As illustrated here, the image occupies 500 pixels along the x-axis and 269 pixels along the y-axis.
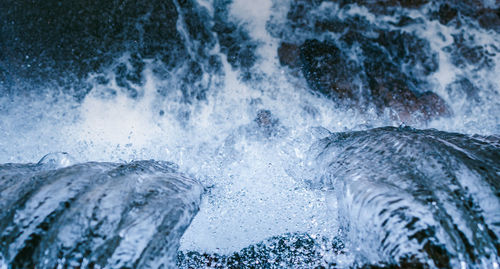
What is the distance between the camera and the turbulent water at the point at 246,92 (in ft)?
7.06

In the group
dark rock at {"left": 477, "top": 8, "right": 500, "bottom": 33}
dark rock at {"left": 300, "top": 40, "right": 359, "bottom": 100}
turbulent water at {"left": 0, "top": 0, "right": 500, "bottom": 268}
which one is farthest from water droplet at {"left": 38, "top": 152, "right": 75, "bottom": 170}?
dark rock at {"left": 477, "top": 8, "right": 500, "bottom": 33}

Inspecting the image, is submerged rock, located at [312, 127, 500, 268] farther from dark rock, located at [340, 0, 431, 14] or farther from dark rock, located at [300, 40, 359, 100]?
dark rock, located at [340, 0, 431, 14]

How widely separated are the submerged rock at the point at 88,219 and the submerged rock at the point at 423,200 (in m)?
0.79

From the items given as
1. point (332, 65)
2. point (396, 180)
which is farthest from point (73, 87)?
point (396, 180)

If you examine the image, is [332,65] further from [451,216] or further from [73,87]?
[73,87]

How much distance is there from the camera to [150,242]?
4.51 ft

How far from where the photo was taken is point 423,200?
130cm

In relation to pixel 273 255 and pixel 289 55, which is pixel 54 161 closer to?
pixel 273 255

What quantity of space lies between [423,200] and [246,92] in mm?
1519

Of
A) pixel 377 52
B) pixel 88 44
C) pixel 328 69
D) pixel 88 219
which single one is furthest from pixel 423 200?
pixel 88 44

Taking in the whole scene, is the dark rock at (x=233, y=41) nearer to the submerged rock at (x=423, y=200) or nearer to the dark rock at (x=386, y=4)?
the dark rock at (x=386, y=4)

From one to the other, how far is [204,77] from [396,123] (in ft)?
4.60

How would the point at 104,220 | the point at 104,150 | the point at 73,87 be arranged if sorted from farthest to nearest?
the point at 73,87 → the point at 104,150 → the point at 104,220

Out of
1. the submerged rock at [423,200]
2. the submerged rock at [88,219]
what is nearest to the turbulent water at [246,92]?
the submerged rock at [423,200]
